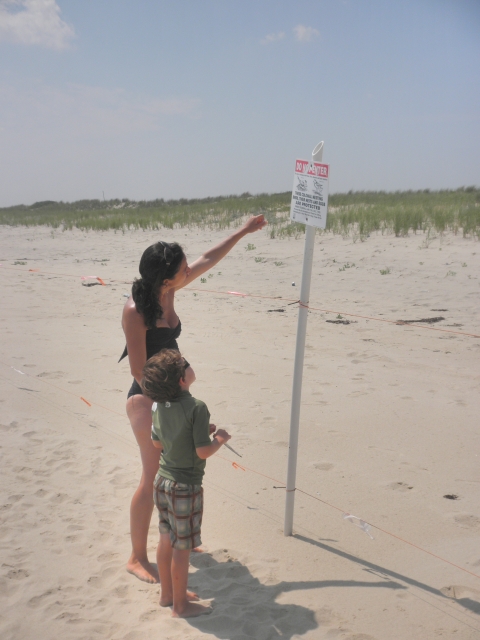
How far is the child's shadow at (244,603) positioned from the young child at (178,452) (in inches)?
6.6

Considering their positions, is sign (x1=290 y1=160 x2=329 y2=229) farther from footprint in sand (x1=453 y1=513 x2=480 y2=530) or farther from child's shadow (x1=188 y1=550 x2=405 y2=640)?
footprint in sand (x1=453 y1=513 x2=480 y2=530)

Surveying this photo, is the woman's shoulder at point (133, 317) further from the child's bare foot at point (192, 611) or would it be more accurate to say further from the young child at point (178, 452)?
the child's bare foot at point (192, 611)

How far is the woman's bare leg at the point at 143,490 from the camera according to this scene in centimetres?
284

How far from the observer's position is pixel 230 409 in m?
5.41

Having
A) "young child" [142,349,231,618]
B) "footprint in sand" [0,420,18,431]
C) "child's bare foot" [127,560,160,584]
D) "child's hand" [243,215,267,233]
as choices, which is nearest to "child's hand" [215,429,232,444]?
"young child" [142,349,231,618]

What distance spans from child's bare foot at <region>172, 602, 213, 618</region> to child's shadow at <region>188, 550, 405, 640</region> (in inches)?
0.9

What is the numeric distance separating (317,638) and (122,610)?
A: 3.01 feet

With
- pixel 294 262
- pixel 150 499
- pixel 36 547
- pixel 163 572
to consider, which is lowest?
pixel 36 547

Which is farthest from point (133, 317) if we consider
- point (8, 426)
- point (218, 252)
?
point (8, 426)

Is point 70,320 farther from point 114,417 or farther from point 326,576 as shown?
point 326,576

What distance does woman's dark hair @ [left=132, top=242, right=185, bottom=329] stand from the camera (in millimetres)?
2734

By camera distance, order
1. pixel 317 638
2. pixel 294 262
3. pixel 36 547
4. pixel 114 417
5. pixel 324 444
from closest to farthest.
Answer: pixel 317 638 → pixel 36 547 → pixel 324 444 → pixel 114 417 → pixel 294 262

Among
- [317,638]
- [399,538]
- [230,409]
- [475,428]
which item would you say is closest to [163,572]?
[317,638]

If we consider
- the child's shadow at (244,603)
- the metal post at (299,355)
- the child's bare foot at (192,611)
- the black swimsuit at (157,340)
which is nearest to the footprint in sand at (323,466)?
the metal post at (299,355)
